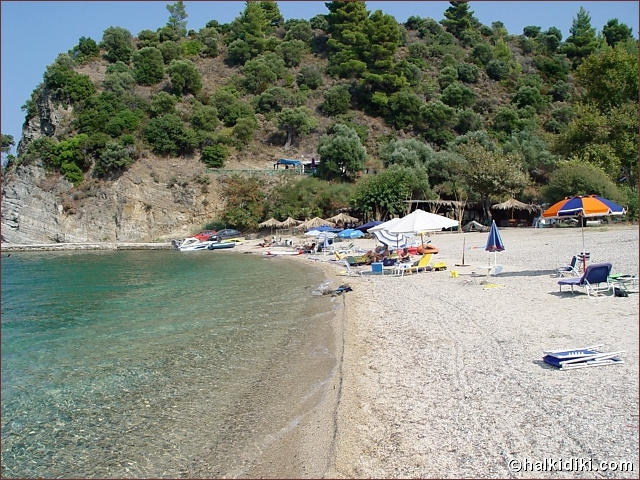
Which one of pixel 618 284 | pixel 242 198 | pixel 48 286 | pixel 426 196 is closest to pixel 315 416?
pixel 618 284

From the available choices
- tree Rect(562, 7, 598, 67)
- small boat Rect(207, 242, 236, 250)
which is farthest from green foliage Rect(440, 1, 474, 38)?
small boat Rect(207, 242, 236, 250)

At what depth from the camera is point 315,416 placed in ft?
20.4

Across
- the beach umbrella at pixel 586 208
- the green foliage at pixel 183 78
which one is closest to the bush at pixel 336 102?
the green foliage at pixel 183 78

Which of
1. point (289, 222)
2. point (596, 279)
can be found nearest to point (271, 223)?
point (289, 222)

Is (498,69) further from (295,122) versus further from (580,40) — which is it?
(295,122)

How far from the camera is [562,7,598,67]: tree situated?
76.2 m

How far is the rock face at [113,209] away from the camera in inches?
1892

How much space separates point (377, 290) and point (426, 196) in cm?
2721

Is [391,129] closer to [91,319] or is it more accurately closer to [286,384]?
[91,319]

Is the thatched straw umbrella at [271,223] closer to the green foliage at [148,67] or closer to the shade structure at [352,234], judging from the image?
the shade structure at [352,234]

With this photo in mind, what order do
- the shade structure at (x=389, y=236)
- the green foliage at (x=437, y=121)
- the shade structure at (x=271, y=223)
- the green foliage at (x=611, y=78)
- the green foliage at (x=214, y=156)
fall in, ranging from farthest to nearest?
the green foliage at (x=437, y=121)
the green foliage at (x=214, y=156)
the shade structure at (x=271, y=223)
the green foliage at (x=611, y=78)
the shade structure at (x=389, y=236)

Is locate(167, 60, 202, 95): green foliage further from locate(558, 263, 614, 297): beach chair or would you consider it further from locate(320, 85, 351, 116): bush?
locate(558, 263, 614, 297): beach chair

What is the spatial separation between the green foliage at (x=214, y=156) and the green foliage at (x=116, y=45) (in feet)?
96.3

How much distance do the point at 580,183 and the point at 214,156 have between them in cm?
3544
